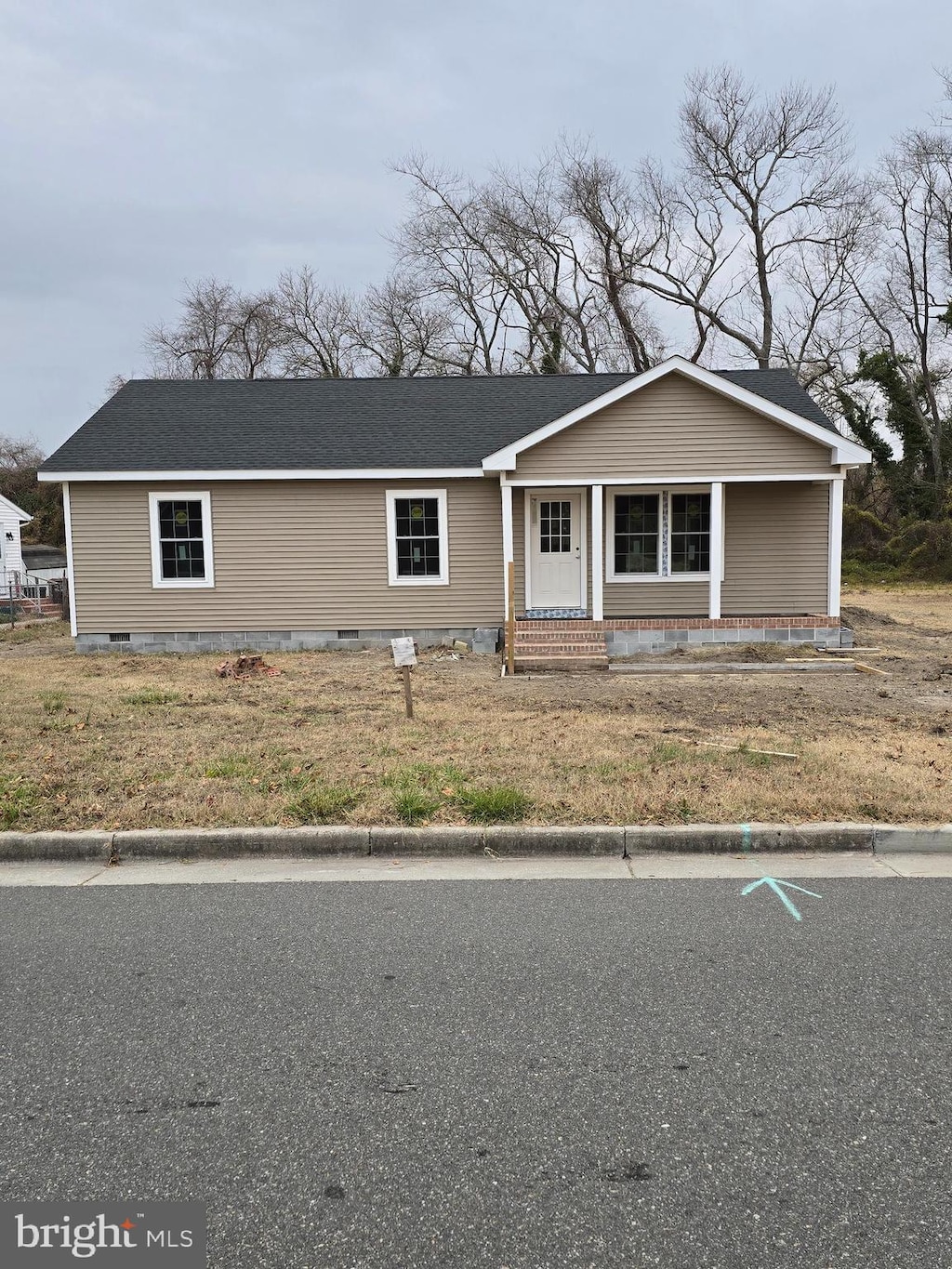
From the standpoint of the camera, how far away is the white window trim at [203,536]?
49.8 ft

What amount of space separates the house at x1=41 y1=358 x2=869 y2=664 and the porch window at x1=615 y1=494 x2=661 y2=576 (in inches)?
1.0

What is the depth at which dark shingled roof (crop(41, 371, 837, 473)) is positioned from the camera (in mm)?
15047

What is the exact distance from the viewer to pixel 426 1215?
2322 millimetres

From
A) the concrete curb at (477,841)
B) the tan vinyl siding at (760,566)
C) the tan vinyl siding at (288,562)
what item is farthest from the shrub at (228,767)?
the tan vinyl siding at (760,566)

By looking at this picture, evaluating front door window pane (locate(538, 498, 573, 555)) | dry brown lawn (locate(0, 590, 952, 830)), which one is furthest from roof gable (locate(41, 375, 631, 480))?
dry brown lawn (locate(0, 590, 952, 830))

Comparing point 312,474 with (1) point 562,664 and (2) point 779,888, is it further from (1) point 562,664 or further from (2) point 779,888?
(2) point 779,888

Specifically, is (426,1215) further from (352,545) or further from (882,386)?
(882,386)

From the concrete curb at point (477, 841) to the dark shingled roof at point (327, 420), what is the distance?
10.5 m

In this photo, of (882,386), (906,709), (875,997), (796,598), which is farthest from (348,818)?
(882,386)

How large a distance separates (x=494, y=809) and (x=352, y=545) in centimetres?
1029

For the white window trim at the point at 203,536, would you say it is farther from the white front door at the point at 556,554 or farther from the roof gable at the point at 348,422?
the white front door at the point at 556,554

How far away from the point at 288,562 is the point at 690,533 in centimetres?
711

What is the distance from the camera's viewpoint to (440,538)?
15219 mm

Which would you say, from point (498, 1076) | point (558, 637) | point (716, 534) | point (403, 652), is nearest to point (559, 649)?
point (558, 637)
